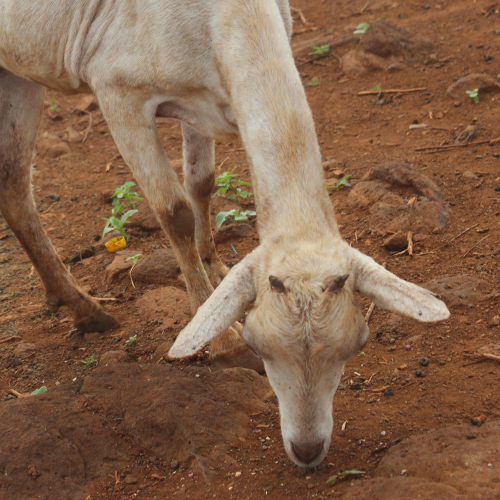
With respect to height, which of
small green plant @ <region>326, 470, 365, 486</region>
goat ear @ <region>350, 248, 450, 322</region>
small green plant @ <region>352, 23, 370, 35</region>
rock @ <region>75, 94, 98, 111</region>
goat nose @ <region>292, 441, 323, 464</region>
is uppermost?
goat ear @ <region>350, 248, 450, 322</region>

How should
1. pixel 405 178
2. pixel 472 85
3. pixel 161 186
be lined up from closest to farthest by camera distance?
pixel 161 186
pixel 405 178
pixel 472 85

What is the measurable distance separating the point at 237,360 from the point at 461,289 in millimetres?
1595

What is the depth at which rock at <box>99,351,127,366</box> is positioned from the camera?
442 cm

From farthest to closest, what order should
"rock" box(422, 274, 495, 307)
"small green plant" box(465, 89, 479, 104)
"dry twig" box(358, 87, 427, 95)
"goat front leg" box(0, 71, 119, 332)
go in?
"dry twig" box(358, 87, 427, 95) → "small green plant" box(465, 89, 479, 104) → "goat front leg" box(0, 71, 119, 332) → "rock" box(422, 274, 495, 307)

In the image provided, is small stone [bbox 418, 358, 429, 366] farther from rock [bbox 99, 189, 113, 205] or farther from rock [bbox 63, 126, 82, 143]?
rock [bbox 63, 126, 82, 143]

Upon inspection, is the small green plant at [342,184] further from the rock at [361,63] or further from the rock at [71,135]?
the rock at [71,135]

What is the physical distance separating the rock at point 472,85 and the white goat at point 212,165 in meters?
3.45

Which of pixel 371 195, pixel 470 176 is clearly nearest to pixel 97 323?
pixel 371 195

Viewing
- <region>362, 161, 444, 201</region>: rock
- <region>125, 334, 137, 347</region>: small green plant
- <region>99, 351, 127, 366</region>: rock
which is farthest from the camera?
<region>362, 161, 444, 201</region>: rock

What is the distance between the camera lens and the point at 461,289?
4.34m

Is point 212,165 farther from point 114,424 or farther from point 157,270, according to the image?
point 114,424

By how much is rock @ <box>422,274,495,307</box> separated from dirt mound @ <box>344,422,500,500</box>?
1.25m

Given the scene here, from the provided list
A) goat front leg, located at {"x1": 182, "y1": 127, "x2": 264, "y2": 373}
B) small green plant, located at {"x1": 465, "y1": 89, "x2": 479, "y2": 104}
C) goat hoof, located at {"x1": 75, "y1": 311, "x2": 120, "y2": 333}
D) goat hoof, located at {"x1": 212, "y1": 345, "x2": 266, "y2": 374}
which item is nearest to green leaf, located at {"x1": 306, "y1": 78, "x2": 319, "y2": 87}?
small green plant, located at {"x1": 465, "y1": 89, "x2": 479, "y2": 104}

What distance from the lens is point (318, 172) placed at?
3.33 m
